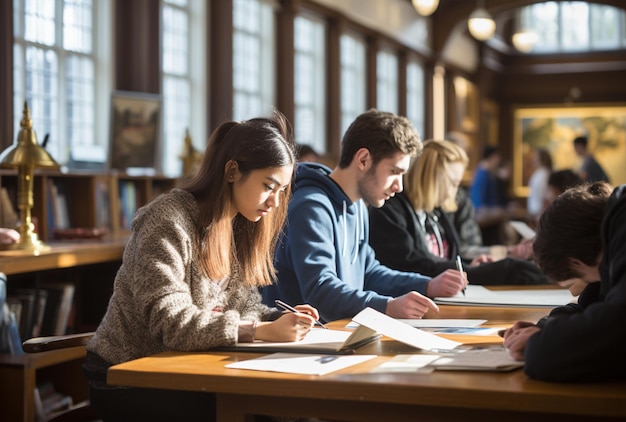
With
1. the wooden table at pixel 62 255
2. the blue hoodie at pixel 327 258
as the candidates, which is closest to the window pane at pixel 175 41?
the wooden table at pixel 62 255

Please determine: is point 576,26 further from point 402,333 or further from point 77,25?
point 402,333

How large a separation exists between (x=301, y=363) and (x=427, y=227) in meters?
2.51

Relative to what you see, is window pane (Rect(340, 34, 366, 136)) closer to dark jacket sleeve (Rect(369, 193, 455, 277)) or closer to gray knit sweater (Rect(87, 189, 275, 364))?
dark jacket sleeve (Rect(369, 193, 455, 277))

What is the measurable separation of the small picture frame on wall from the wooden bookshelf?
0.62 ft

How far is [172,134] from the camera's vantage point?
7660 mm

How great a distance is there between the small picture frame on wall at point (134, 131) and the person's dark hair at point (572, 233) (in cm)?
486

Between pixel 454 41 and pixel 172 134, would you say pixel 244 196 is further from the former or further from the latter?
pixel 454 41

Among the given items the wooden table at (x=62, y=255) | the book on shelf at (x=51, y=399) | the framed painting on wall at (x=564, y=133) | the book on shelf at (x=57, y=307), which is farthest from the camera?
the framed painting on wall at (x=564, y=133)

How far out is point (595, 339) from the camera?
179 cm

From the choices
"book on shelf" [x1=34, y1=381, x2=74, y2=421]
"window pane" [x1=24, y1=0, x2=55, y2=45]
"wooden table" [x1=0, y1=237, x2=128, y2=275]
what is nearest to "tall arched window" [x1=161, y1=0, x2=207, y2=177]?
"window pane" [x1=24, y1=0, x2=55, y2=45]

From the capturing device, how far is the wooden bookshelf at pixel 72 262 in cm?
383

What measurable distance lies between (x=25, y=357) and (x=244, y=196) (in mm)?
1718

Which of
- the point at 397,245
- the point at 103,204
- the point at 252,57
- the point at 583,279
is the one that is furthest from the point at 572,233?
the point at 252,57

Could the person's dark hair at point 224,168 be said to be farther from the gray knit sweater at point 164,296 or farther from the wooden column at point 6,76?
the wooden column at point 6,76
